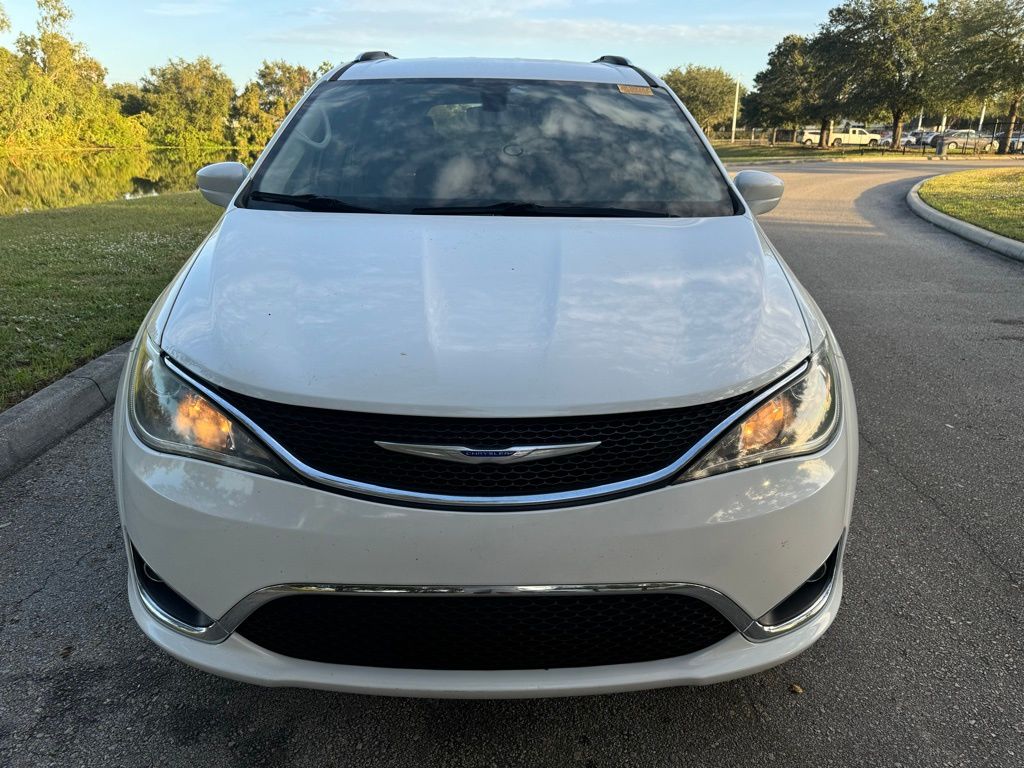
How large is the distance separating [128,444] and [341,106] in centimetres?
187

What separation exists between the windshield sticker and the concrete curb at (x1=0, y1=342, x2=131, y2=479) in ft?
10.1

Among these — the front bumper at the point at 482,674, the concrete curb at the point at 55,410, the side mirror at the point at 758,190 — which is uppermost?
the side mirror at the point at 758,190

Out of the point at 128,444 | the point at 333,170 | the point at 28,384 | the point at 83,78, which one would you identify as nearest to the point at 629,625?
the point at 128,444

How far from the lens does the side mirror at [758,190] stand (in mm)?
3068

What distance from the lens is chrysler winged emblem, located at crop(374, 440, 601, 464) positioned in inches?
61.1

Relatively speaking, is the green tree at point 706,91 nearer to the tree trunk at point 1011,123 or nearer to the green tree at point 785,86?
the green tree at point 785,86

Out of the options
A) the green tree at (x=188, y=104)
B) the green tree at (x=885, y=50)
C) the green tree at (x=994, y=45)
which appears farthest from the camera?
the green tree at (x=188, y=104)

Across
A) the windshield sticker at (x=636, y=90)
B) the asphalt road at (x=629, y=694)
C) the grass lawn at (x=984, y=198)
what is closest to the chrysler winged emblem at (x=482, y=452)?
the asphalt road at (x=629, y=694)

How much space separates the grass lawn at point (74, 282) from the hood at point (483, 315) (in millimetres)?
2486

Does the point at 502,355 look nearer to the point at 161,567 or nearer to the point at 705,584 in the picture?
the point at 705,584

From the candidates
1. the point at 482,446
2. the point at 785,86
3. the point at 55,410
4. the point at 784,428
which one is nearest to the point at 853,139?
the point at 785,86

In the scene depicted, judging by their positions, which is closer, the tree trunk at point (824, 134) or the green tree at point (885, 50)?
the green tree at point (885, 50)

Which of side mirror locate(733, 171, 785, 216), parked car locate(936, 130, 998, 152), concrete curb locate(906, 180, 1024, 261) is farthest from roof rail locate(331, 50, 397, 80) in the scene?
parked car locate(936, 130, 998, 152)

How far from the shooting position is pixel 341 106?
3.10m
